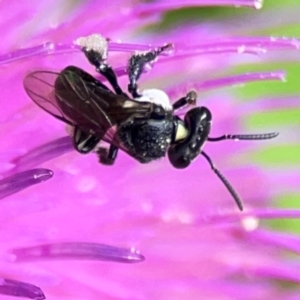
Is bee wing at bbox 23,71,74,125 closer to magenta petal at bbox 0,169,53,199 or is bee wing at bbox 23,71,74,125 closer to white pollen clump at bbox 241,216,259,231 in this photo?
magenta petal at bbox 0,169,53,199

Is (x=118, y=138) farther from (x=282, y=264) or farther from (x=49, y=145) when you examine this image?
(x=282, y=264)

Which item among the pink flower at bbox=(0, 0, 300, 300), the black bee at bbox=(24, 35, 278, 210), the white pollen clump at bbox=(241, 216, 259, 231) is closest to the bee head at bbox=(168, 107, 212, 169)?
the black bee at bbox=(24, 35, 278, 210)

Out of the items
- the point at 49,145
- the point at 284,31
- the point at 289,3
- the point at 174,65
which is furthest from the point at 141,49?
the point at 289,3

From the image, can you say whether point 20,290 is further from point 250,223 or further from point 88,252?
point 250,223

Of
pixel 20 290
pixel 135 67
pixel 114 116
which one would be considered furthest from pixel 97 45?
pixel 20 290

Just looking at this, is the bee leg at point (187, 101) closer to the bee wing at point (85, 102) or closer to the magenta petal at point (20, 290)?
the bee wing at point (85, 102)

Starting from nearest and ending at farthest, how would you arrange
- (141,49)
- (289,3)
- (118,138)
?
(118,138)
(141,49)
(289,3)
